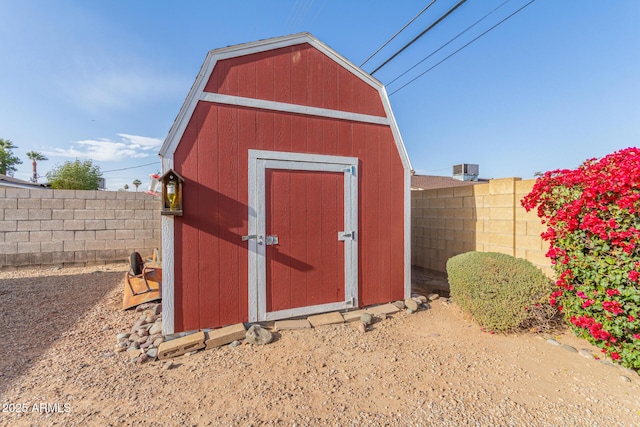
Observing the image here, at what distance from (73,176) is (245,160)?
1334cm

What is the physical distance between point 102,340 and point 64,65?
6242 millimetres

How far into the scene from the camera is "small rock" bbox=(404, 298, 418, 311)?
369 cm

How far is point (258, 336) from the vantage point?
9.20 ft

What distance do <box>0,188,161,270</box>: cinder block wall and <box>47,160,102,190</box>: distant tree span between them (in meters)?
6.77

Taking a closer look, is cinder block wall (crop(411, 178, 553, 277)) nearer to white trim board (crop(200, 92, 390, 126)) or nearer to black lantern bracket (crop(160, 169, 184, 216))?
white trim board (crop(200, 92, 390, 126))

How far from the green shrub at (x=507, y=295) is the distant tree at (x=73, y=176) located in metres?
14.6

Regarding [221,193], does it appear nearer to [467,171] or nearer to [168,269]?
[168,269]

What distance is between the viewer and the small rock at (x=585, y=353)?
2.47 meters

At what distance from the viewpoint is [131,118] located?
9492 mm

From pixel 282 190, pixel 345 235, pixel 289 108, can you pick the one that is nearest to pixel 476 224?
pixel 345 235

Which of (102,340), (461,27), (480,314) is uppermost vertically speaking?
(461,27)

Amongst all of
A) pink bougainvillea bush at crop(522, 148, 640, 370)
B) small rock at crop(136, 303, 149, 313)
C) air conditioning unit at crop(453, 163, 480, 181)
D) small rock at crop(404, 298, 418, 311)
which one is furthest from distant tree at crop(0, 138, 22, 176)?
air conditioning unit at crop(453, 163, 480, 181)

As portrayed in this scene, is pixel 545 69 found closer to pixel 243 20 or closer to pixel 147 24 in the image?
pixel 243 20

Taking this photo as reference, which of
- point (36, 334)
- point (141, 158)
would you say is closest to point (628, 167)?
point (36, 334)
